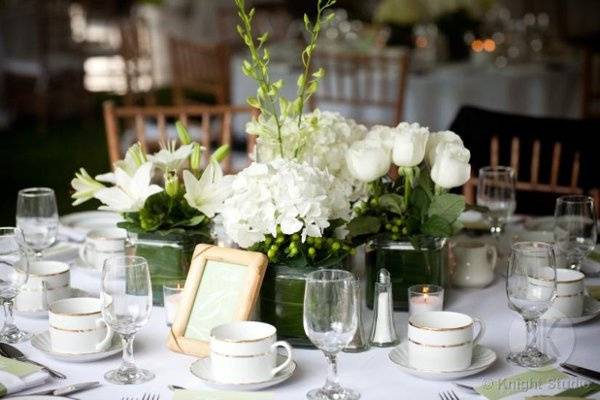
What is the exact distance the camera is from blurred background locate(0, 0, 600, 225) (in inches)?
130

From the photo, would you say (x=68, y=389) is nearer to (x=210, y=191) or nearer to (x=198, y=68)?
(x=210, y=191)

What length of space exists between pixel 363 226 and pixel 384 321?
0.64ft

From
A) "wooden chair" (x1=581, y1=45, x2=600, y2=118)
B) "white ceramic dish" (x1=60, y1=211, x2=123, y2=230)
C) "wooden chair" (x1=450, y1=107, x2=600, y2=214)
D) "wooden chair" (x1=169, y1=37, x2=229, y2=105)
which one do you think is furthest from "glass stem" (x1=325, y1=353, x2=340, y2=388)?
"wooden chair" (x1=169, y1=37, x2=229, y2=105)

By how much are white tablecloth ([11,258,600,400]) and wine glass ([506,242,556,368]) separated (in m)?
0.09

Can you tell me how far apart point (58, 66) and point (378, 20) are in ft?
10.8

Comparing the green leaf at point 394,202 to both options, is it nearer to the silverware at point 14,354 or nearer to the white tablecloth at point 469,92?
the silverware at point 14,354

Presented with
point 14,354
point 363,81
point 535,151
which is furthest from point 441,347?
point 363,81

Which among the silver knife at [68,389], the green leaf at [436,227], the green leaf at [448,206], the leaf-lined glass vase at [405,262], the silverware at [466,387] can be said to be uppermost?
the green leaf at [448,206]

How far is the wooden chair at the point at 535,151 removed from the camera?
10.2 feet

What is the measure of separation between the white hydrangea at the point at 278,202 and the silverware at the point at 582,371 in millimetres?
450

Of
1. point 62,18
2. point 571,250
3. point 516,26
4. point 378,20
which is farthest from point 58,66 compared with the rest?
point 571,250

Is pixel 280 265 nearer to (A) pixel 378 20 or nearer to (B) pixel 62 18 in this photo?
(A) pixel 378 20

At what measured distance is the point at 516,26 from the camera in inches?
204

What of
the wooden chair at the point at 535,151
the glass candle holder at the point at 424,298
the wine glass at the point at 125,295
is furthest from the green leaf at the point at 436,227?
the wooden chair at the point at 535,151
